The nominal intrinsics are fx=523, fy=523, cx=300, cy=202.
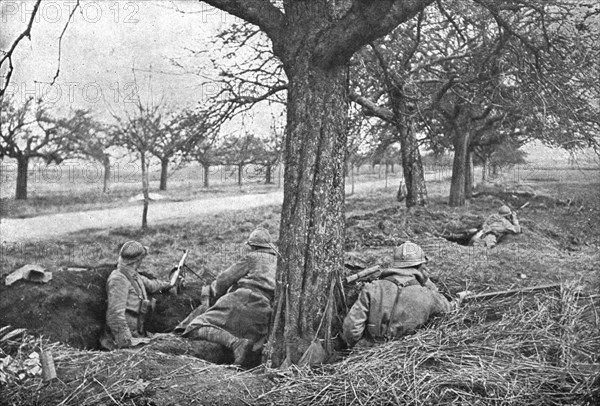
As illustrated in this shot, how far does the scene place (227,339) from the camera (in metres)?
5.30

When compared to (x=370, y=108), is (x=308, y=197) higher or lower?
lower

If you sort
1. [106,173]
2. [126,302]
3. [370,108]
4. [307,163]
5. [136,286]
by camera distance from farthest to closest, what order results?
[106,173]
[370,108]
[136,286]
[126,302]
[307,163]

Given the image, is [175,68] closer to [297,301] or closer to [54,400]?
[297,301]

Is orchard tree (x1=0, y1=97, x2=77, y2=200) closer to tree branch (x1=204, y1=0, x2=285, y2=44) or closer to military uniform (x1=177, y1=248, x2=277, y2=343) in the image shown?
military uniform (x1=177, y1=248, x2=277, y2=343)

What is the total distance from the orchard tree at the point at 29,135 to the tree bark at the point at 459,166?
42.1 feet

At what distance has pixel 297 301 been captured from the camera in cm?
455

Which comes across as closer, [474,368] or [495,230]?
[474,368]

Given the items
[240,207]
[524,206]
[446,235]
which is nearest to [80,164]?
[240,207]

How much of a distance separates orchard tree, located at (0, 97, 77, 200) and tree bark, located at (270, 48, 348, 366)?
984 cm

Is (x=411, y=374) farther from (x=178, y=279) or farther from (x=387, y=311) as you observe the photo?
(x=178, y=279)

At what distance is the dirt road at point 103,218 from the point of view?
33.3 feet

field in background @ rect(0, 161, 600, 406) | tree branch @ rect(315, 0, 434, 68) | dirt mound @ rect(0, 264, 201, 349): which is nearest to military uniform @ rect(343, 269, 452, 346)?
field in background @ rect(0, 161, 600, 406)

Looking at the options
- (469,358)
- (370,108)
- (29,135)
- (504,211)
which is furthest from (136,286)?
(29,135)

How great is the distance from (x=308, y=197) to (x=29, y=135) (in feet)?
42.4
